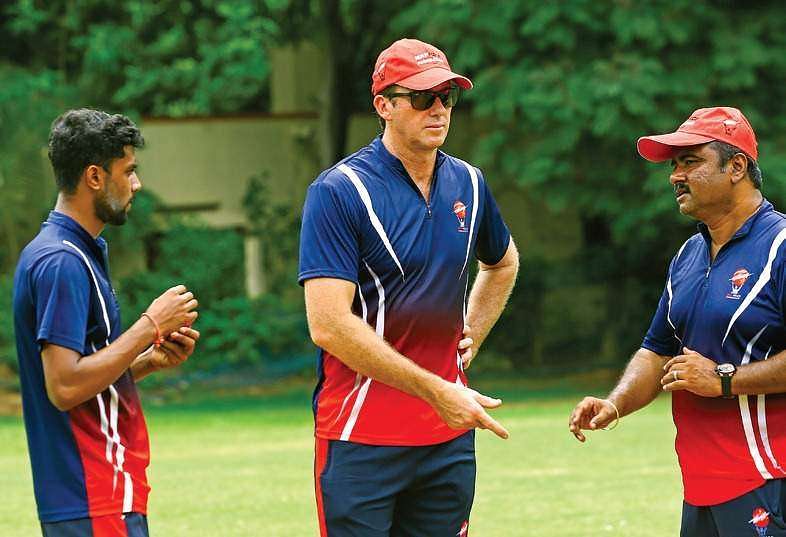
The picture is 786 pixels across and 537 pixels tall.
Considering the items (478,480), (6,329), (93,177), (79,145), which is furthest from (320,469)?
(6,329)

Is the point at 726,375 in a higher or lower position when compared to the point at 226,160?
higher

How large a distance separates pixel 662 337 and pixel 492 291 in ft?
2.52

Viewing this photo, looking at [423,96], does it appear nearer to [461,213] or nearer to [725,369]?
[461,213]

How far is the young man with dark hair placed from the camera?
4902mm

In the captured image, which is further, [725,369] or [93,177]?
[725,369]

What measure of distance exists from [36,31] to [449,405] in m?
26.2

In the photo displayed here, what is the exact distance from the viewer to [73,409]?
16.4ft

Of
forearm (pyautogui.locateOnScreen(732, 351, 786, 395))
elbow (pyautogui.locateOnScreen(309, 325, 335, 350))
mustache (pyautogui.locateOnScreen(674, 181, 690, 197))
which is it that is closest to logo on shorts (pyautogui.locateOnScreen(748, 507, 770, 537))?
forearm (pyautogui.locateOnScreen(732, 351, 786, 395))

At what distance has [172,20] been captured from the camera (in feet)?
88.7

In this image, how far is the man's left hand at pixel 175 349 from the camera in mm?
5387

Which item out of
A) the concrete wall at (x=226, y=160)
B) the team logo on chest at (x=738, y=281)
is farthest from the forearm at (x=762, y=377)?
the concrete wall at (x=226, y=160)

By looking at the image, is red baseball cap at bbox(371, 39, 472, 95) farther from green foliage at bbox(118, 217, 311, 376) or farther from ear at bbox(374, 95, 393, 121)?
green foliage at bbox(118, 217, 311, 376)

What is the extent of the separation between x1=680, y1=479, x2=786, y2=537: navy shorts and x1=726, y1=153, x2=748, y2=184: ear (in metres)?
1.23

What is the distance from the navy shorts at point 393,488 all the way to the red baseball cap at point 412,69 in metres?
1.41
